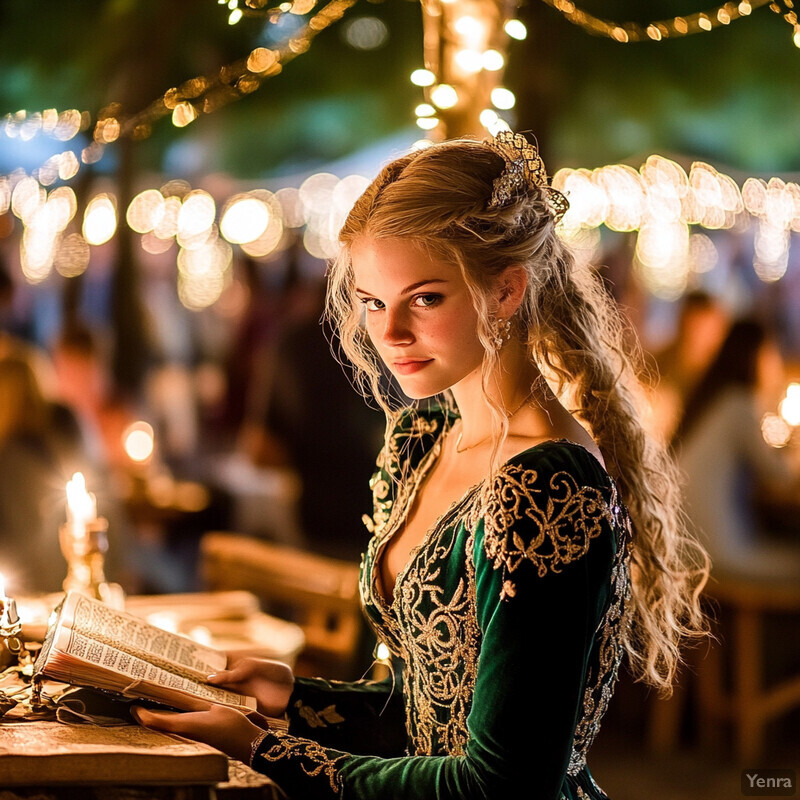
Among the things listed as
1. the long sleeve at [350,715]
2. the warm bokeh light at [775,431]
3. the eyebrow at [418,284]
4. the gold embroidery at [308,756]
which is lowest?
the warm bokeh light at [775,431]

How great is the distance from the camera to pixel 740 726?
Result: 431 cm

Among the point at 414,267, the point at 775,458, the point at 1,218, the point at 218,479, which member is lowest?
the point at 218,479

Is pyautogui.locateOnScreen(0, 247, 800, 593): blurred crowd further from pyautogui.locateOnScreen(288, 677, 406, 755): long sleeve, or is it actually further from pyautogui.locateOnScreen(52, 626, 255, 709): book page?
pyautogui.locateOnScreen(52, 626, 255, 709): book page

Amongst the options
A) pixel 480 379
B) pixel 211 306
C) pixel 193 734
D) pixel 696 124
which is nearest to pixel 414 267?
pixel 480 379

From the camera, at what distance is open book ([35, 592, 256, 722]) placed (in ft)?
4.44

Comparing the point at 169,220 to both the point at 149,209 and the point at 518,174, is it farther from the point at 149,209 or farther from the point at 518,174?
the point at 518,174

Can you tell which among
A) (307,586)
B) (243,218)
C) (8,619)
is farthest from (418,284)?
(243,218)

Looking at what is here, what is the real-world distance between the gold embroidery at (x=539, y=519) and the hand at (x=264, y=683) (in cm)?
47

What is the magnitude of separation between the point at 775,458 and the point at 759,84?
4.21m

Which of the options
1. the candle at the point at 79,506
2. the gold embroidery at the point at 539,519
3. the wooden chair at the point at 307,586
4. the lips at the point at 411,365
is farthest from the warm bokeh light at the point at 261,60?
the gold embroidery at the point at 539,519

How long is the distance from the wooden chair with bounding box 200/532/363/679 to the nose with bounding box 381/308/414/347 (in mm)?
1521

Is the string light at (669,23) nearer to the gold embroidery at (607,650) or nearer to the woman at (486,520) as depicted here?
the woman at (486,520)

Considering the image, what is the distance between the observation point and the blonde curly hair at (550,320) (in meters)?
1.49

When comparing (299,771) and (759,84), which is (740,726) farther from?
(759,84)
